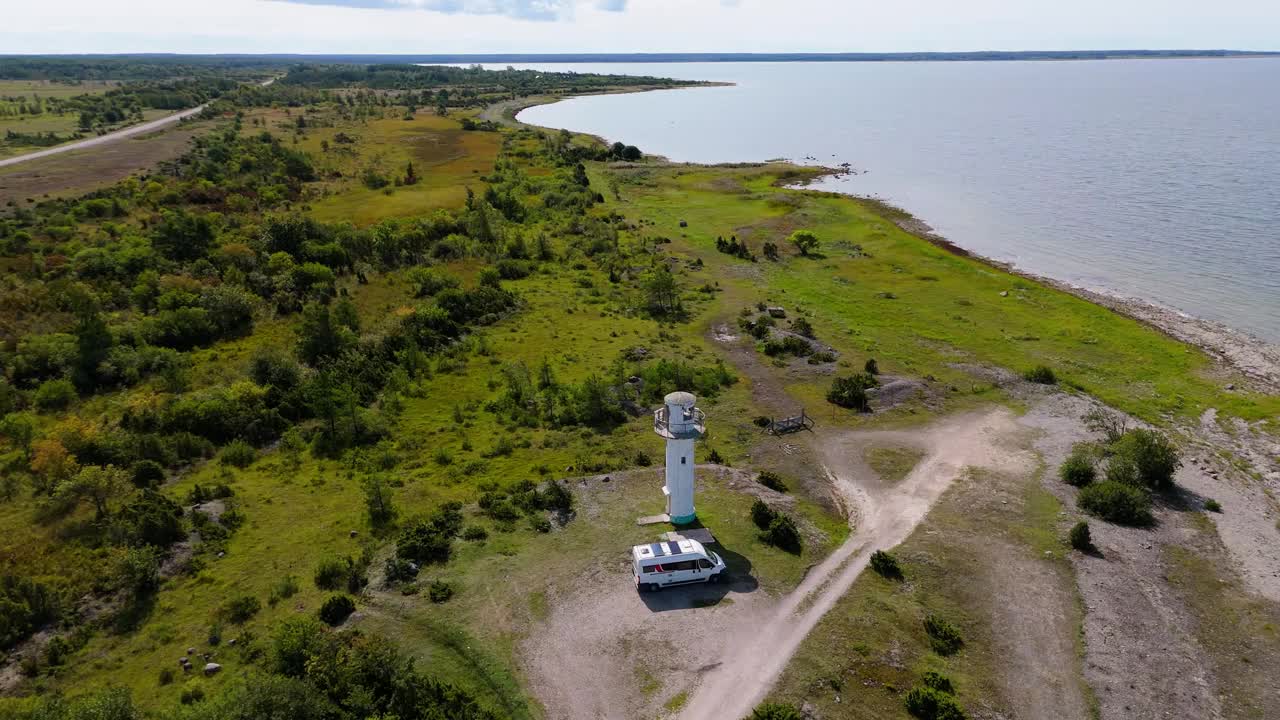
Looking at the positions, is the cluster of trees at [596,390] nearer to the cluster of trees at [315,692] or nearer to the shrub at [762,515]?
the shrub at [762,515]

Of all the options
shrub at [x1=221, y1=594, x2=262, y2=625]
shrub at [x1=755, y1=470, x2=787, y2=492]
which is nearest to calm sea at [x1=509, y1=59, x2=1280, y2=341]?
shrub at [x1=755, y1=470, x2=787, y2=492]

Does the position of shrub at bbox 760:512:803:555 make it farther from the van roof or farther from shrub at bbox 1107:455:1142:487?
shrub at bbox 1107:455:1142:487

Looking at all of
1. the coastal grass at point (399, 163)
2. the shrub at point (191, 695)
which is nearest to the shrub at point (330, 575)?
the shrub at point (191, 695)

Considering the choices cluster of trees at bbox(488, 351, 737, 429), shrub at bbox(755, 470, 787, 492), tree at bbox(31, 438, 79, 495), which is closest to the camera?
tree at bbox(31, 438, 79, 495)

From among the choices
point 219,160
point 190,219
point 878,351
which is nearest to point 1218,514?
point 878,351

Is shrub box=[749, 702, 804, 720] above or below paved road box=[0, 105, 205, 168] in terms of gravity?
below
